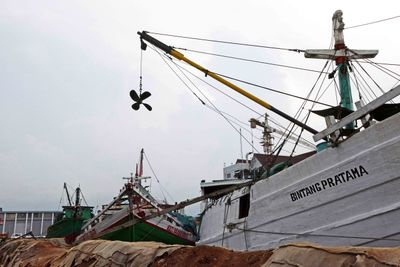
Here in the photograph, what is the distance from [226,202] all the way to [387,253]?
8.92m

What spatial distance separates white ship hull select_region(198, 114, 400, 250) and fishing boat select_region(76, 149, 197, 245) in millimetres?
5500

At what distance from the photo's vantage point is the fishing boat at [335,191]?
22.7 feet

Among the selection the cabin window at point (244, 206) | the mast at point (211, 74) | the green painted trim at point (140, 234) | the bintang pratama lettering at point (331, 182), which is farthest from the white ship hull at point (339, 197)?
the green painted trim at point (140, 234)

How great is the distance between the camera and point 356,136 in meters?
7.44

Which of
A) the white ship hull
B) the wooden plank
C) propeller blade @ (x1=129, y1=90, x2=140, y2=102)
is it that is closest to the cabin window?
the white ship hull

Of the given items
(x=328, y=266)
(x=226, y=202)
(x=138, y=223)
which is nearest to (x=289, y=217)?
Result: (x=226, y=202)

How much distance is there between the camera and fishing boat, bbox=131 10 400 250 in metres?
6.93

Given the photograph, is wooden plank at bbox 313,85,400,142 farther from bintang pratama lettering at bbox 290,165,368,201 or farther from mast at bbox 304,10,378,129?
→ mast at bbox 304,10,378,129

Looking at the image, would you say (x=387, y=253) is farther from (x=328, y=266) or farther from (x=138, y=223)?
(x=138, y=223)

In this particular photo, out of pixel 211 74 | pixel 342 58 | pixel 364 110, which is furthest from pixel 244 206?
pixel 342 58

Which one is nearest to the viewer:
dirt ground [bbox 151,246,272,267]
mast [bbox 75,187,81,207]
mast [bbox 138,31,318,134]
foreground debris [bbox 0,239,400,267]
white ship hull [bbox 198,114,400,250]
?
foreground debris [bbox 0,239,400,267]

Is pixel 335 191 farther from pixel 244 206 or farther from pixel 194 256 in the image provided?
pixel 244 206

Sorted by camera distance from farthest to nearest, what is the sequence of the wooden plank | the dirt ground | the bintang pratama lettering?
1. the bintang pratama lettering
2. the wooden plank
3. the dirt ground

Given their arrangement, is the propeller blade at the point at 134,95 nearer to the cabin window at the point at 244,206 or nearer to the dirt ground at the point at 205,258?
the cabin window at the point at 244,206
